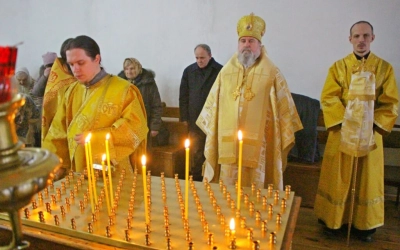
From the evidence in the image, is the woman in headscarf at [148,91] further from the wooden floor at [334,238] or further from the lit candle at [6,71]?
the lit candle at [6,71]

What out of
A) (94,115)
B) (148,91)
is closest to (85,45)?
(94,115)

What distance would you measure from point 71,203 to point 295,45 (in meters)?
4.11

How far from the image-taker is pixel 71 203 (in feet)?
5.44

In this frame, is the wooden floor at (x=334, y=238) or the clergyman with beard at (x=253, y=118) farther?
the wooden floor at (x=334, y=238)

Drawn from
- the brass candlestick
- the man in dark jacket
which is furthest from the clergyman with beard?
the brass candlestick

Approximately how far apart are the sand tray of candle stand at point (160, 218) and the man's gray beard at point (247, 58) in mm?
1299

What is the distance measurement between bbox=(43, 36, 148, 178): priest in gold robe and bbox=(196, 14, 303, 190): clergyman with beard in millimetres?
699

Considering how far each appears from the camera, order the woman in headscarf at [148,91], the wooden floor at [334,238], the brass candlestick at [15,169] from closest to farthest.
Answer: the brass candlestick at [15,169] → the wooden floor at [334,238] → the woman in headscarf at [148,91]

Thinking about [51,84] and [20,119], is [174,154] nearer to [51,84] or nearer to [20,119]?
[20,119]

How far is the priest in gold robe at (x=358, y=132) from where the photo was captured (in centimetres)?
299

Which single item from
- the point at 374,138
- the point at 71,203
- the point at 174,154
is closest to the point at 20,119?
the point at 174,154

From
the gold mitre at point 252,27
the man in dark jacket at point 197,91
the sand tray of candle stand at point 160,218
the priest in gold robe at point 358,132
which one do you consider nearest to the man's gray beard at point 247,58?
the gold mitre at point 252,27

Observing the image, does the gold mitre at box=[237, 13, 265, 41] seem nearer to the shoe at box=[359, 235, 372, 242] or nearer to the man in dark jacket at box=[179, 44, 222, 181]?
the man in dark jacket at box=[179, 44, 222, 181]

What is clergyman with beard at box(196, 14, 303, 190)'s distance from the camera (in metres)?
2.80
